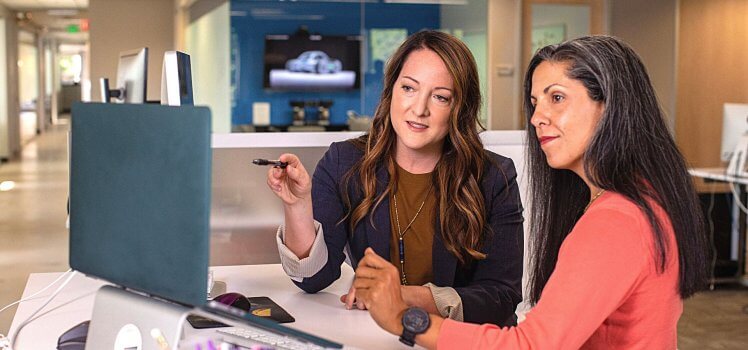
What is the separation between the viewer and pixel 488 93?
965 cm

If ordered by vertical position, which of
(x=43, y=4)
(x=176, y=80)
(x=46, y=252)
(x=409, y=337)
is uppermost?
(x=43, y=4)

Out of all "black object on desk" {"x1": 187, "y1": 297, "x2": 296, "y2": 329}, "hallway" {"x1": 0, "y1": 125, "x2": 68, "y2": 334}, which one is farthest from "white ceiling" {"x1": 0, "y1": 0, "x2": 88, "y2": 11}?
"black object on desk" {"x1": 187, "y1": 297, "x2": 296, "y2": 329}

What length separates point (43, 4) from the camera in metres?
19.5

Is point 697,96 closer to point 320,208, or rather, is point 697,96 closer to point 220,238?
point 220,238

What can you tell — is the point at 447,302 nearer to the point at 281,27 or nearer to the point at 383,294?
the point at 383,294

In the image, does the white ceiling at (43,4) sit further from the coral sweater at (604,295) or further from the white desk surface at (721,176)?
the coral sweater at (604,295)

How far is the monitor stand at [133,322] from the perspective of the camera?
1.34m

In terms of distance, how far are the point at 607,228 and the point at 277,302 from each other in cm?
107

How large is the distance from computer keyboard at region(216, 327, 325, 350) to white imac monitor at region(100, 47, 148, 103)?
1237mm

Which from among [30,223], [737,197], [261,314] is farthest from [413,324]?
[30,223]

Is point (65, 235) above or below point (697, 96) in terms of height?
below

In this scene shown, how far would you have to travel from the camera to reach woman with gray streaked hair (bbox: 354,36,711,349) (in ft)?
4.85

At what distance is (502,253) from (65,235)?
734cm

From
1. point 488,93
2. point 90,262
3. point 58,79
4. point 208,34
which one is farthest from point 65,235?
point 58,79
